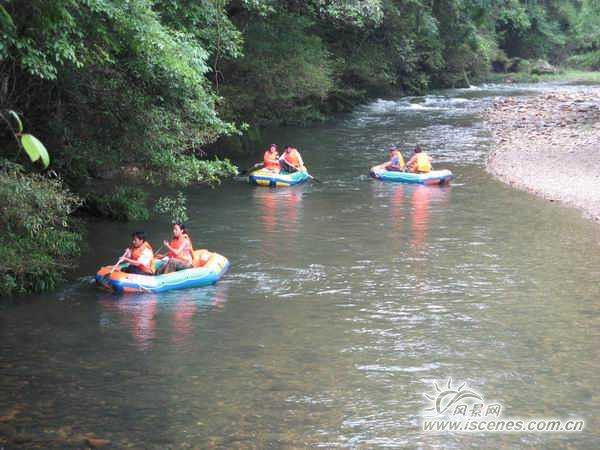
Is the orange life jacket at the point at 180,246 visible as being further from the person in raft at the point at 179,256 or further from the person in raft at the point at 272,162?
the person in raft at the point at 272,162

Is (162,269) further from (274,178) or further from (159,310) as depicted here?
(274,178)

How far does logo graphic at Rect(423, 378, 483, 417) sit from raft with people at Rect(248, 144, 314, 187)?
13.5 meters

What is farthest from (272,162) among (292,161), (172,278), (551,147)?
(172,278)

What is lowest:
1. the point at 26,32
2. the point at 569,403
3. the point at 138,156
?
the point at 569,403

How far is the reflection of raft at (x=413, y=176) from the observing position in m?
22.0

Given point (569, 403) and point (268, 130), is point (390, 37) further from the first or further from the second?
point (569, 403)

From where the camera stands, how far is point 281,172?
23.0 m

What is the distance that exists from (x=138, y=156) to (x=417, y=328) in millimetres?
6135

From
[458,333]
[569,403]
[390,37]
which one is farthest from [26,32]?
[390,37]

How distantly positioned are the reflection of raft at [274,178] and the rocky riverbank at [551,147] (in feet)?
17.8

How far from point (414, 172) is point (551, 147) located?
6341mm

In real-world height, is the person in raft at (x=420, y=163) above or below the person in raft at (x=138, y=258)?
above

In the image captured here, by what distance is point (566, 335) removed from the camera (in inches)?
423

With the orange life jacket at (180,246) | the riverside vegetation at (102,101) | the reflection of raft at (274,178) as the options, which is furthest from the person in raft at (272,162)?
the orange life jacket at (180,246)
